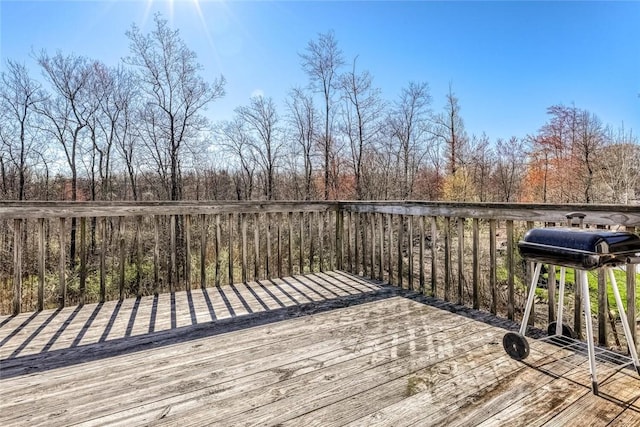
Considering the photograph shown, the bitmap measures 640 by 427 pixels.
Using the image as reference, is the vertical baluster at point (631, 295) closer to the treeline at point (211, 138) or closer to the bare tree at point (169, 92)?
the treeline at point (211, 138)

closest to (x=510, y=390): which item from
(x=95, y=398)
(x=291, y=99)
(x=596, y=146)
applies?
(x=95, y=398)

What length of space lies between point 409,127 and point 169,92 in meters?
7.90

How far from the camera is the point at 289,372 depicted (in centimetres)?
167

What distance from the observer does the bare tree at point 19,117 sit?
9140 millimetres

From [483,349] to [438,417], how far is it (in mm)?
796

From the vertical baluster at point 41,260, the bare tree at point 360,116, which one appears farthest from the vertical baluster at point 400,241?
the bare tree at point 360,116

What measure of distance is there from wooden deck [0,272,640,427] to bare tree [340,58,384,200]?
8.35m

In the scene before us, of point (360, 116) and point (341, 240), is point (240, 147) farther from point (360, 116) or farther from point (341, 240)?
point (341, 240)

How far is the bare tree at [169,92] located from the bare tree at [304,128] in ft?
7.53

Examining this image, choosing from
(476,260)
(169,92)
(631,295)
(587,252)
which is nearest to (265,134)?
(169,92)

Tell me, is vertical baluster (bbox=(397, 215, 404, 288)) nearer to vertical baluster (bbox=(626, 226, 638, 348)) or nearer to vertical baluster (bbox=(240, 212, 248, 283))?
vertical baluster (bbox=(240, 212, 248, 283))

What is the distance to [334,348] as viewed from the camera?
77.1 inches

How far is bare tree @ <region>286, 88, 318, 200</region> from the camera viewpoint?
10.7 m

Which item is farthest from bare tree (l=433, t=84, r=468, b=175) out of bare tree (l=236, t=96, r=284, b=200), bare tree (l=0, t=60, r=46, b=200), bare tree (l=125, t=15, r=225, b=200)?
bare tree (l=0, t=60, r=46, b=200)
